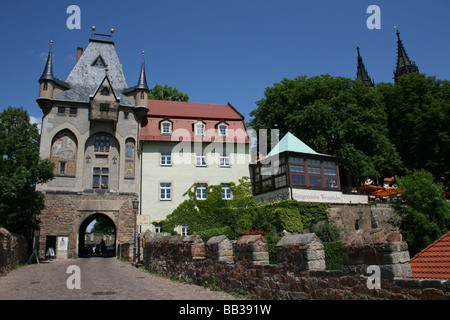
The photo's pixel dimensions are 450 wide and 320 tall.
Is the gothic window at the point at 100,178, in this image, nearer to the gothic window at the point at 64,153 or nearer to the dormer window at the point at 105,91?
the gothic window at the point at 64,153

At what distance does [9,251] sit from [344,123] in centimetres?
2643

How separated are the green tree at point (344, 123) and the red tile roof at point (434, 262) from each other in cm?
2155

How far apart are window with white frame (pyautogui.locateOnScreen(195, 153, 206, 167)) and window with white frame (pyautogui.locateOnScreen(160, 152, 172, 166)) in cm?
233

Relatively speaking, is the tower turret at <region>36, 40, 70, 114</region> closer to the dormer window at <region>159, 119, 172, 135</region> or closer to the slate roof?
the slate roof

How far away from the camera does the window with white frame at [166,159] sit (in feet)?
105

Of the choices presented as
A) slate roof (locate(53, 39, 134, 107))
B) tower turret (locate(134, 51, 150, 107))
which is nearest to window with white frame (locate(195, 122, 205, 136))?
tower turret (locate(134, 51, 150, 107))

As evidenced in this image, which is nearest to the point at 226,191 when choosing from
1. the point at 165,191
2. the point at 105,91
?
the point at 165,191

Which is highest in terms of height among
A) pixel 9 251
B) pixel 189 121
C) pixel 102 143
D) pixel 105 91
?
pixel 105 91

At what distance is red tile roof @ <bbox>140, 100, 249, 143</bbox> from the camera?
108 ft

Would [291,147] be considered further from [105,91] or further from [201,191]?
[105,91]

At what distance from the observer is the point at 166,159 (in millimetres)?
32219

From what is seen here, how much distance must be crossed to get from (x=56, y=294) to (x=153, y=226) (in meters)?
21.0

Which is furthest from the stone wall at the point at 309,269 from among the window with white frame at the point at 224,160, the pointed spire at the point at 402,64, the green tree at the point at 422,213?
the pointed spire at the point at 402,64

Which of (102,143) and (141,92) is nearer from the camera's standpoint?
(102,143)
